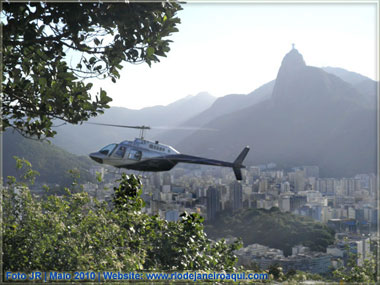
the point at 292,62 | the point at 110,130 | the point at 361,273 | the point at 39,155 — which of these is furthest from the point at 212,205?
the point at 292,62

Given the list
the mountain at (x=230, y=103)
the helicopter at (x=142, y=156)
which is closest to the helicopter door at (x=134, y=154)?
the helicopter at (x=142, y=156)

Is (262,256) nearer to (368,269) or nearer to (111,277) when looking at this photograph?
(368,269)

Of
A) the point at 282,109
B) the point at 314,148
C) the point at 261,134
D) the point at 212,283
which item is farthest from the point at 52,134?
the point at 282,109

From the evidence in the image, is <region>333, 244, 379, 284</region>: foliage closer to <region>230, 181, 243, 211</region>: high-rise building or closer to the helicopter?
the helicopter

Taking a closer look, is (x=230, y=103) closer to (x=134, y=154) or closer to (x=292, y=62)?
(x=134, y=154)

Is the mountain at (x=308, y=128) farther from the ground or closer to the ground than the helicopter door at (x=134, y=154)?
farther from the ground

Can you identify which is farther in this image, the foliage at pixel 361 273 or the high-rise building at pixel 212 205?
the high-rise building at pixel 212 205

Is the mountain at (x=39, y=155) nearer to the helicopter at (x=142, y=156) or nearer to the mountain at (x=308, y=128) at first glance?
the helicopter at (x=142, y=156)
